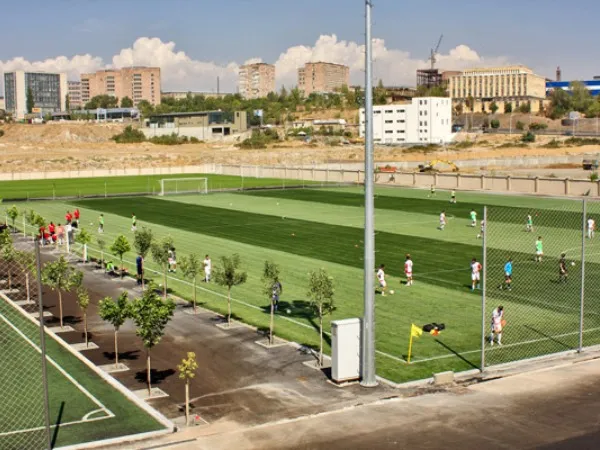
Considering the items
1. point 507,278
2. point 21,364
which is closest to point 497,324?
point 507,278

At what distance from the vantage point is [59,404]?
20.5 m

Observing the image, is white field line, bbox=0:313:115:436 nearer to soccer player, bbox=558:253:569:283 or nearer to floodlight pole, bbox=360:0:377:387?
floodlight pole, bbox=360:0:377:387

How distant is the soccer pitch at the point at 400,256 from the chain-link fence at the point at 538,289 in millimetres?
78

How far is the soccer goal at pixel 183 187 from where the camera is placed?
289 ft

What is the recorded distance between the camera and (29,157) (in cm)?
15425

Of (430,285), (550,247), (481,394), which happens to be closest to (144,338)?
(481,394)

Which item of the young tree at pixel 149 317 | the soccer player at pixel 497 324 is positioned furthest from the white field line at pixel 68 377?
the soccer player at pixel 497 324

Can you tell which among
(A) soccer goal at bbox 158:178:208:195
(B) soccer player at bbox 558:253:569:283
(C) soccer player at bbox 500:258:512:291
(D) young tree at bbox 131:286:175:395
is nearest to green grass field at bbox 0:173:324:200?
(A) soccer goal at bbox 158:178:208:195

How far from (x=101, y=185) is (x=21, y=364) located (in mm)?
80467

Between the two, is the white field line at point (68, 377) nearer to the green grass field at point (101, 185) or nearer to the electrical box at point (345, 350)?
the electrical box at point (345, 350)

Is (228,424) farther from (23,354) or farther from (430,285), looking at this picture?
(430,285)

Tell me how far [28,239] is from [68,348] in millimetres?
29185

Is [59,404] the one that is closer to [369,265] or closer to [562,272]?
[369,265]

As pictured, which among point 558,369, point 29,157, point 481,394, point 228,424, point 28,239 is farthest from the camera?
point 29,157
